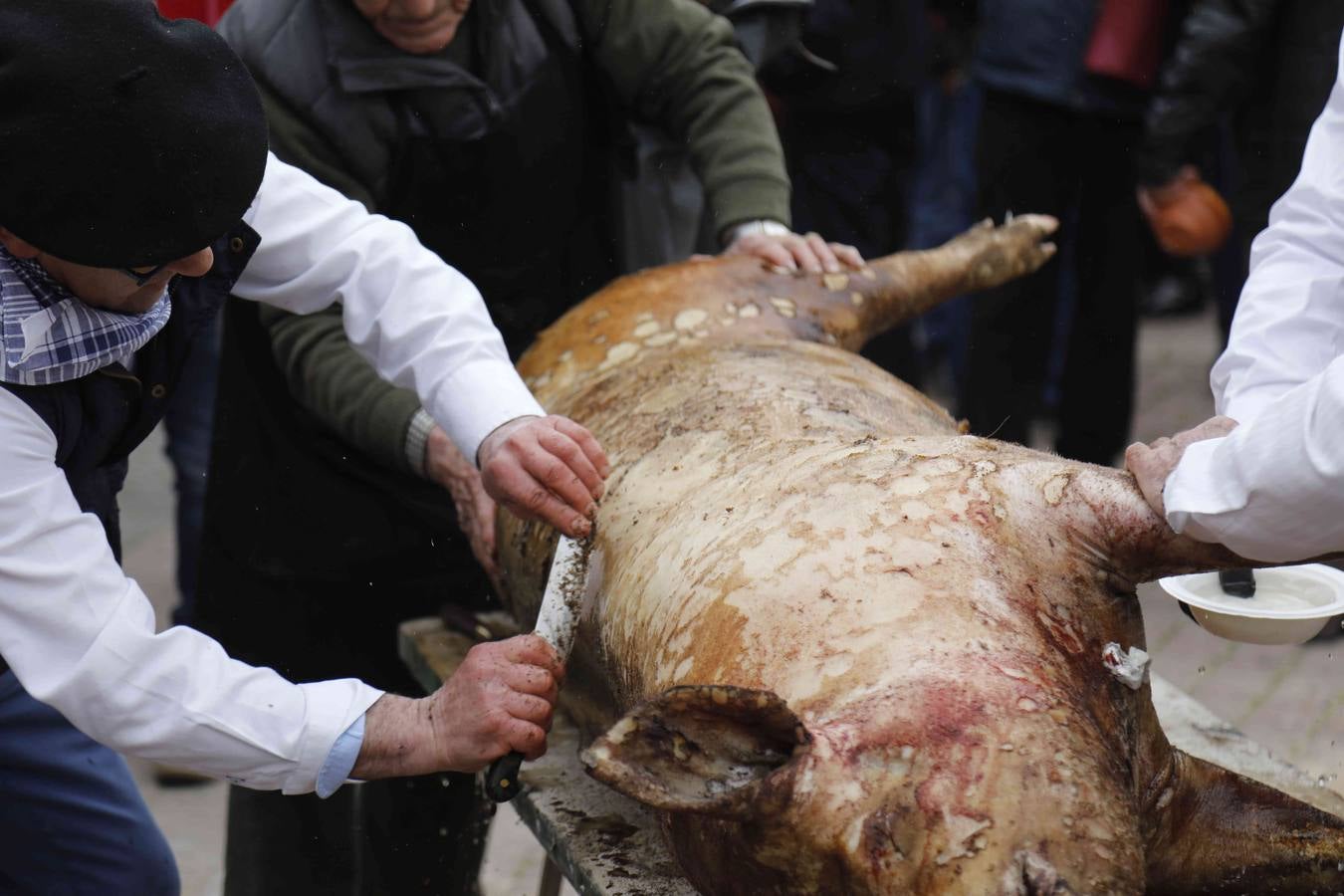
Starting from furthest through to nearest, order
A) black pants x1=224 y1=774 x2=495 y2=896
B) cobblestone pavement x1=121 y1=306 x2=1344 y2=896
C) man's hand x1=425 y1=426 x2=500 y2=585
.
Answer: cobblestone pavement x1=121 y1=306 x2=1344 y2=896 → black pants x1=224 y1=774 x2=495 y2=896 → man's hand x1=425 y1=426 x2=500 y2=585

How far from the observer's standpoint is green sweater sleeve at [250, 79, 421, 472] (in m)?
2.88

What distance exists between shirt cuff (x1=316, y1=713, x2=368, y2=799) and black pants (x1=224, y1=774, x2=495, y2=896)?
1171 millimetres

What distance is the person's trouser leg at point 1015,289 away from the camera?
4.87 meters

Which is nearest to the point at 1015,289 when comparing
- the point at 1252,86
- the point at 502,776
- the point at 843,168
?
the point at 843,168

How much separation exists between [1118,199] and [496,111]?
8.73 feet

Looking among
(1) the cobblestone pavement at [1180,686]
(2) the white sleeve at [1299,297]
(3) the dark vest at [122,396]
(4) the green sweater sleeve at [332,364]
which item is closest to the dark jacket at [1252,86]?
(1) the cobblestone pavement at [1180,686]

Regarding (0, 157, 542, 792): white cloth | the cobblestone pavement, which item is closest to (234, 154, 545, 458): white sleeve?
(0, 157, 542, 792): white cloth

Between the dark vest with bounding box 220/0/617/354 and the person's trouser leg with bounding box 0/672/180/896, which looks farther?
the dark vest with bounding box 220/0/617/354

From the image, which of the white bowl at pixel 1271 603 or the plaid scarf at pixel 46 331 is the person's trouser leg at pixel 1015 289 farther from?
the plaid scarf at pixel 46 331

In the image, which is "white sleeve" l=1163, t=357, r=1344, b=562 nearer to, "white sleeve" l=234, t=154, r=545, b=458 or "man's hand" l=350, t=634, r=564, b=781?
"man's hand" l=350, t=634, r=564, b=781

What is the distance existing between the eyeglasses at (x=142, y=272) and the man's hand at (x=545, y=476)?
551 millimetres

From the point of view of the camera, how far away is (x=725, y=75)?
3.32 m

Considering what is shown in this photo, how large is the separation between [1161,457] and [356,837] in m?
1.90

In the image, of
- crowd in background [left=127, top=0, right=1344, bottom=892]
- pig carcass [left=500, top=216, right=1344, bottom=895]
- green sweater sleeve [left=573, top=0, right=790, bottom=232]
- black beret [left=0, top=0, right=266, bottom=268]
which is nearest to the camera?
pig carcass [left=500, top=216, right=1344, bottom=895]
